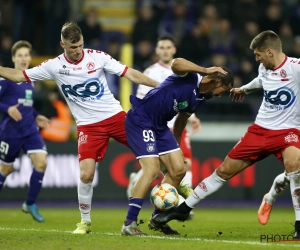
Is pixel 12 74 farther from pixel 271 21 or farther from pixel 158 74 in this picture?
pixel 271 21

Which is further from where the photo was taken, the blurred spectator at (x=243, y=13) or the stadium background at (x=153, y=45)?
the blurred spectator at (x=243, y=13)

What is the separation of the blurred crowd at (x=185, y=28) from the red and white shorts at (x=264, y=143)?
875 centimetres

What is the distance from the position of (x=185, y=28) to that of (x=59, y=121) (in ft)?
14.3

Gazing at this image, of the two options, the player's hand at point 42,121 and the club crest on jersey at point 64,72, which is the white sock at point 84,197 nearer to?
the club crest on jersey at point 64,72

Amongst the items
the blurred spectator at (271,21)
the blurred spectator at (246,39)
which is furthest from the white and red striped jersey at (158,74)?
the blurred spectator at (271,21)

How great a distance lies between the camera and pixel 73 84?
29.4 feet

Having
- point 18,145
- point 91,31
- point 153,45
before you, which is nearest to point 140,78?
point 18,145

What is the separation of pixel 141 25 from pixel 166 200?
1053 centimetres

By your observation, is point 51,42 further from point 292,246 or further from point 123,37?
point 292,246

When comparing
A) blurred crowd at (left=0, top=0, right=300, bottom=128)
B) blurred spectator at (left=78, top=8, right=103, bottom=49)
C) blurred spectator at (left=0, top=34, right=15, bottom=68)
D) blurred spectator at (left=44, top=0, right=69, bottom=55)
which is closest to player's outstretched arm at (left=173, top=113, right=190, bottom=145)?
blurred crowd at (left=0, top=0, right=300, bottom=128)

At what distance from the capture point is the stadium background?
51.3ft

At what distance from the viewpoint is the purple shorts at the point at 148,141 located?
8516 millimetres

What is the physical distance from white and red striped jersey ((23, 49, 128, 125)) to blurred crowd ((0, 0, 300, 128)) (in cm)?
820

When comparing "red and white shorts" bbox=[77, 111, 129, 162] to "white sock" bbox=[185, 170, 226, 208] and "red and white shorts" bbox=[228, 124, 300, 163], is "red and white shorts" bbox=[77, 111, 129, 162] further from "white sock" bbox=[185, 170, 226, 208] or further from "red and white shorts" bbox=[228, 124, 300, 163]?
"red and white shorts" bbox=[228, 124, 300, 163]
